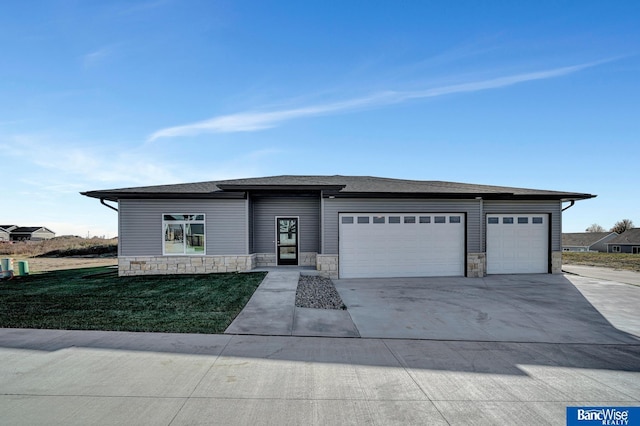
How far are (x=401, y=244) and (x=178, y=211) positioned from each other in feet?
28.3

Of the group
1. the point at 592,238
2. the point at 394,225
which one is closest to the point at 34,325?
the point at 394,225

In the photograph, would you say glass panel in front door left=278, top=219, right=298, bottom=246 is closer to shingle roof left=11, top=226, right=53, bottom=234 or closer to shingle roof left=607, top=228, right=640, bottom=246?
shingle roof left=607, top=228, right=640, bottom=246

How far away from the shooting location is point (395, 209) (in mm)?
11922

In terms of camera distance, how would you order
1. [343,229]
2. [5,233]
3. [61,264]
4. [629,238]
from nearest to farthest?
1. [343,229]
2. [61,264]
3. [629,238]
4. [5,233]

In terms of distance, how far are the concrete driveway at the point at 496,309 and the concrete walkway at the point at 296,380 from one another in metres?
0.58

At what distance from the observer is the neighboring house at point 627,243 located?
49.0m

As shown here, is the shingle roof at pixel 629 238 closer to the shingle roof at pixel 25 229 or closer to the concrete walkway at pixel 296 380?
the concrete walkway at pixel 296 380

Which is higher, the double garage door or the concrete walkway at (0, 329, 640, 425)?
the double garage door

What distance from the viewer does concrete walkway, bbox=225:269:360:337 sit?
18.3ft

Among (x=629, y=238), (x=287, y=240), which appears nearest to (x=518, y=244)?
(x=287, y=240)

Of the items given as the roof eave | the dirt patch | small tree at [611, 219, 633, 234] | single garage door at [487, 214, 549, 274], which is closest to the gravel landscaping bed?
the roof eave

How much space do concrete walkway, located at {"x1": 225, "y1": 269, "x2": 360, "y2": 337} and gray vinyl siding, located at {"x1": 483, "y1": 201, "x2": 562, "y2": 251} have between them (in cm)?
918

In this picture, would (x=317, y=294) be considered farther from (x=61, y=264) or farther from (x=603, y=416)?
(x=61, y=264)

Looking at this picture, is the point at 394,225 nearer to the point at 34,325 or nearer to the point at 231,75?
the point at 231,75
